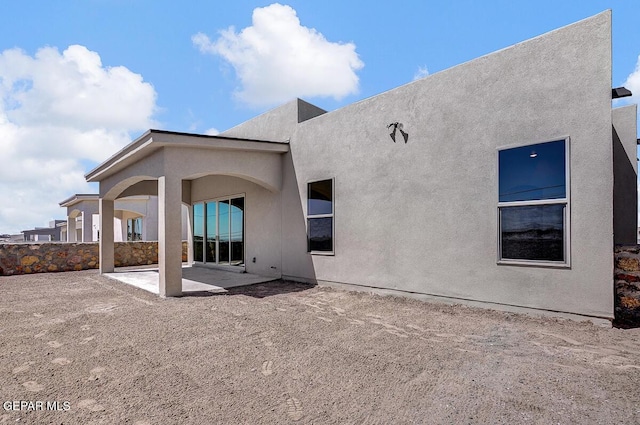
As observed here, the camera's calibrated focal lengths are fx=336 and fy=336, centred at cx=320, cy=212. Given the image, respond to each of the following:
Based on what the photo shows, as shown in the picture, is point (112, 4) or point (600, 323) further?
point (112, 4)

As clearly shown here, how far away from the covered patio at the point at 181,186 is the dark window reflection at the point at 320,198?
3.99 feet

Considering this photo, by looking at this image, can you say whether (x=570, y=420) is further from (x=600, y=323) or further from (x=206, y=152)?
(x=206, y=152)

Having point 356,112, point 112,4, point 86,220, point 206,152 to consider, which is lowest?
point 86,220

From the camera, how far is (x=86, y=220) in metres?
19.3

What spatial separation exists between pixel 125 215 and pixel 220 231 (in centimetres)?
1367

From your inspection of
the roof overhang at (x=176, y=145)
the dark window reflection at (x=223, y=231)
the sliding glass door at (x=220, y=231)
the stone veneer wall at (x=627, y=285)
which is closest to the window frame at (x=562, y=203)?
the stone veneer wall at (x=627, y=285)

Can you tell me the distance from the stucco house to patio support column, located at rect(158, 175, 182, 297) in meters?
0.03

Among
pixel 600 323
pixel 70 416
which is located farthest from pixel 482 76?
pixel 70 416

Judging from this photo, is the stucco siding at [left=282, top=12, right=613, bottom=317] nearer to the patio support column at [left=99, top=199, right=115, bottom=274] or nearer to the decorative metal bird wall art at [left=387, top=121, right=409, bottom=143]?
the decorative metal bird wall art at [left=387, top=121, right=409, bottom=143]

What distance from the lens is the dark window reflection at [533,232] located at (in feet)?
16.4

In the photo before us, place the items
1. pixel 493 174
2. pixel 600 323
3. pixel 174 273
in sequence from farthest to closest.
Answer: pixel 174 273, pixel 493 174, pixel 600 323

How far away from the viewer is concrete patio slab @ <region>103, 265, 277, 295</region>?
329 inches

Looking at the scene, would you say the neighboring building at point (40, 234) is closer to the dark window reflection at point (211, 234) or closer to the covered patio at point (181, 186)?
the covered patio at point (181, 186)

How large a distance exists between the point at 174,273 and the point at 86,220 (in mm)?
15772
